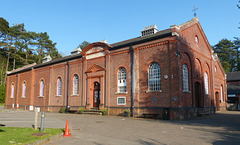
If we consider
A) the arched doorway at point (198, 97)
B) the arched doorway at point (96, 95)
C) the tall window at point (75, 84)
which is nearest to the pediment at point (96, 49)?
the arched doorway at point (96, 95)

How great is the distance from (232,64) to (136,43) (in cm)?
4913

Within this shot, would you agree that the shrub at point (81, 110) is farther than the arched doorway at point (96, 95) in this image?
No

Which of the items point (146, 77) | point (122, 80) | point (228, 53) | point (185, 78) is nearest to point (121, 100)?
point (122, 80)

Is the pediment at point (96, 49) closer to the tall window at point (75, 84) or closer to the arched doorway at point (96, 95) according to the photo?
the arched doorway at point (96, 95)

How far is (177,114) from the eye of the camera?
14719mm

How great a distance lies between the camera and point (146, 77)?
16984 millimetres

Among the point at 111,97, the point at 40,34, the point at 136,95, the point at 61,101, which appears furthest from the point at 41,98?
the point at 40,34

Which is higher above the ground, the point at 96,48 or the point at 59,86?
the point at 96,48

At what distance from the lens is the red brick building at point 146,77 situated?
15.7m

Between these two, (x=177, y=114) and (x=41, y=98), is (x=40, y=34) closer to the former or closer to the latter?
(x=41, y=98)

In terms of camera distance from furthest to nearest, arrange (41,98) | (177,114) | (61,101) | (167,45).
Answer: (41,98) < (61,101) < (167,45) < (177,114)

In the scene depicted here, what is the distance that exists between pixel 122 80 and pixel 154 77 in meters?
3.57

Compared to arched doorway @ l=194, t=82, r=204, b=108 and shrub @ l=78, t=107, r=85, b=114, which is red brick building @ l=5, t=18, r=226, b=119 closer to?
arched doorway @ l=194, t=82, r=204, b=108

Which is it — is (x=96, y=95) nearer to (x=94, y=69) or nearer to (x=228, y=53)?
(x=94, y=69)
